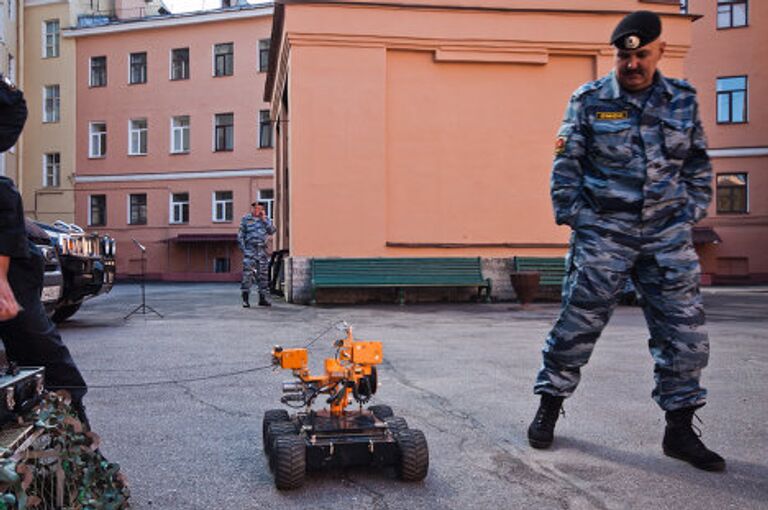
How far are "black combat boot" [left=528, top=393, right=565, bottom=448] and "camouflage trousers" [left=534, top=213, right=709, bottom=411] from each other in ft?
0.21

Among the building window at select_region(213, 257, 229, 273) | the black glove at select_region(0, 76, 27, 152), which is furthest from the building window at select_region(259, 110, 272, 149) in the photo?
the black glove at select_region(0, 76, 27, 152)

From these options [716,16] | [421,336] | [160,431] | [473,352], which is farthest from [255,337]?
[716,16]

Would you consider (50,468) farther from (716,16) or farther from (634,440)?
(716,16)

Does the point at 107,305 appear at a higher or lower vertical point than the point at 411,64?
lower

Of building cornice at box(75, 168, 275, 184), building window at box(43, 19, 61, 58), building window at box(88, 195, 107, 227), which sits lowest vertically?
building window at box(88, 195, 107, 227)

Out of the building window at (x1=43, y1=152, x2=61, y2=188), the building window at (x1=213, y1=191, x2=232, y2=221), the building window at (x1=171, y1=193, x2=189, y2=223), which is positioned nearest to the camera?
the building window at (x1=213, y1=191, x2=232, y2=221)

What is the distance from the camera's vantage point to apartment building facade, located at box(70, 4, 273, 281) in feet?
106

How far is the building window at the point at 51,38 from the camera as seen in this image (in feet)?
115

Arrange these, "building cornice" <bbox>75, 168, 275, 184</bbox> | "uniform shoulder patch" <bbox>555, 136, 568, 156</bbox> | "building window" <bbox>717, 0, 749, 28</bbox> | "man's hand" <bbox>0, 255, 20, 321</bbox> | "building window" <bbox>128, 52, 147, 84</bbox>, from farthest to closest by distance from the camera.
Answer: "building window" <bbox>128, 52, 147, 84</bbox>, "building cornice" <bbox>75, 168, 275, 184</bbox>, "building window" <bbox>717, 0, 749, 28</bbox>, "uniform shoulder patch" <bbox>555, 136, 568, 156</bbox>, "man's hand" <bbox>0, 255, 20, 321</bbox>

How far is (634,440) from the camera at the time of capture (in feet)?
12.1

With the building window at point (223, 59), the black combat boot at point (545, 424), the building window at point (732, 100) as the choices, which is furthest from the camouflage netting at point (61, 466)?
the building window at point (223, 59)

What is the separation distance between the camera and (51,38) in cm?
3509

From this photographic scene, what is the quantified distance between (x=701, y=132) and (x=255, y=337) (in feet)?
17.7

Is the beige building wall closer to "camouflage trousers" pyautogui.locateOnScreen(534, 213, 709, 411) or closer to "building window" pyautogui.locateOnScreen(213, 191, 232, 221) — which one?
"building window" pyautogui.locateOnScreen(213, 191, 232, 221)
